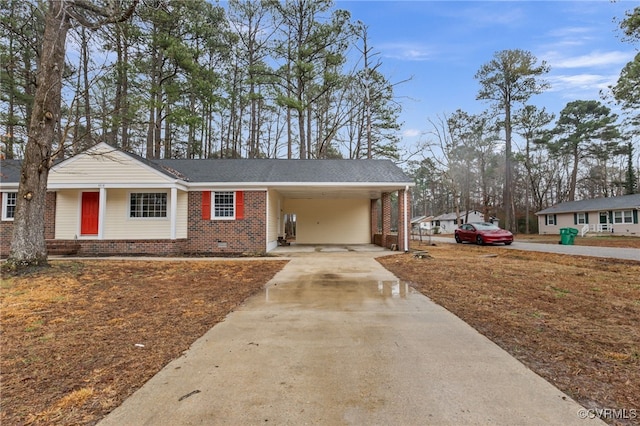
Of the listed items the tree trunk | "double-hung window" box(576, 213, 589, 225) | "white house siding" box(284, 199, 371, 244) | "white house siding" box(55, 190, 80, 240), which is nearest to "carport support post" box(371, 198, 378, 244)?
"white house siding" box(284, 199, 371, 244)

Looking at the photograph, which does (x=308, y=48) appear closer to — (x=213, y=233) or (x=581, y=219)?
(x=213, y=233)

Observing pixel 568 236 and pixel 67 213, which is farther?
pixel 568 236

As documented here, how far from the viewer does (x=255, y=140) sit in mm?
25688

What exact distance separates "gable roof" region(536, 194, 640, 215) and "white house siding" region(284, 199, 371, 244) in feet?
72.4

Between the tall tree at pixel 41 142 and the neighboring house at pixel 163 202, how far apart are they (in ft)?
14.0

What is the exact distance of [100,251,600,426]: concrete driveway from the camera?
2.05 meters

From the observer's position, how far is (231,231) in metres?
13.0

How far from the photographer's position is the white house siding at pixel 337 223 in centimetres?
1892

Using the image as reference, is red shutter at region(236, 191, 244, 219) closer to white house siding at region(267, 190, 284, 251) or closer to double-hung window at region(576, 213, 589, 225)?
white house siding at region(267, 190, 284, 251)

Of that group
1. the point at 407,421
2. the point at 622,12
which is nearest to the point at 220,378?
the point at 407,421

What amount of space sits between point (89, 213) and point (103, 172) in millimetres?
1852

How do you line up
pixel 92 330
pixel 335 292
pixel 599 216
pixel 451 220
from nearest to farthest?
pixel 92 330
pixel 335 292
pixel 599 216
pixel 451 220

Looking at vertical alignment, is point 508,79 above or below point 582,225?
above

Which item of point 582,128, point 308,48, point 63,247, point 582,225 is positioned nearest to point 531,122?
point 582,128
